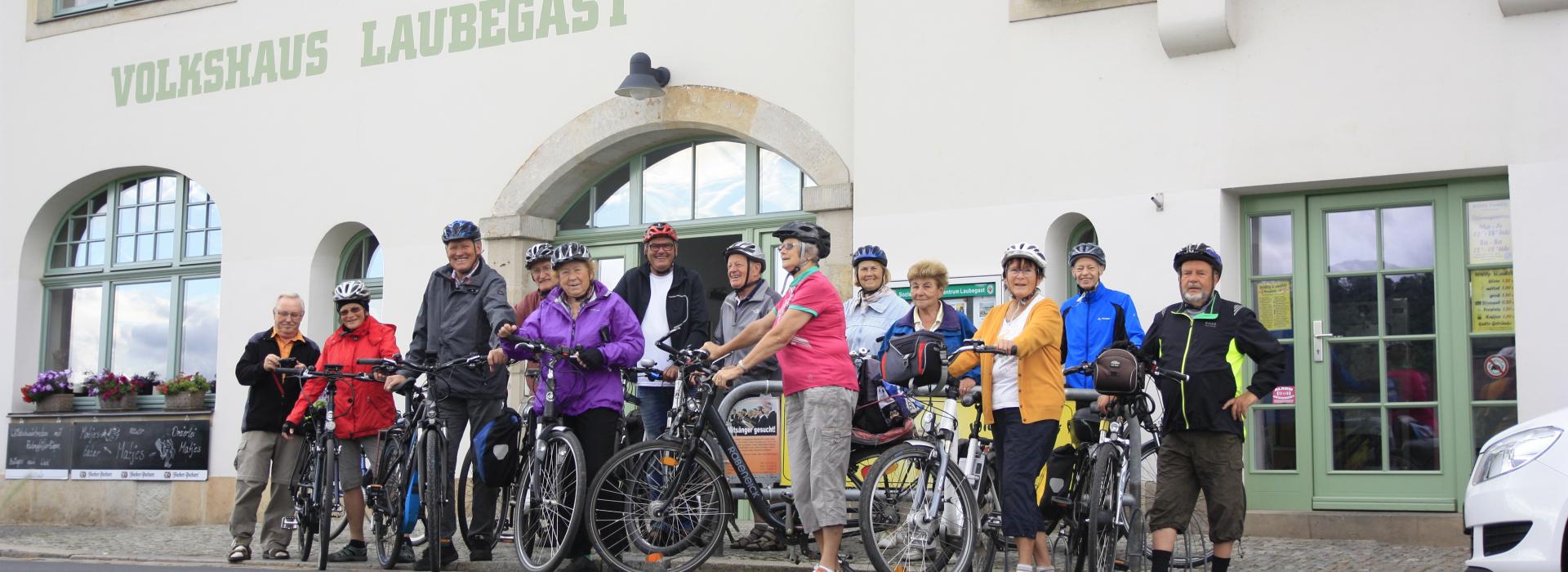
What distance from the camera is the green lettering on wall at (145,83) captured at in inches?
568

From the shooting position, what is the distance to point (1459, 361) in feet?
28.5

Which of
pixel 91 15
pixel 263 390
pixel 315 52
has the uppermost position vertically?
pixel 91 15

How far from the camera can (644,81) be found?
11.3m

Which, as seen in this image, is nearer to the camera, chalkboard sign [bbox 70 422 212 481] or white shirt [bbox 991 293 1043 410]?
white shirt [bbox 991 293 1043 410]

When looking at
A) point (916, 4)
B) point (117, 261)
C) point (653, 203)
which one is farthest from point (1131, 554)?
point (117, 261)

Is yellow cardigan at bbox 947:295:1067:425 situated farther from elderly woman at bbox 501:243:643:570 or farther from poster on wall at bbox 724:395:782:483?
poster on wall at bbox 724:395:782:483

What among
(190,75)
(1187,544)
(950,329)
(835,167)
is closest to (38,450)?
(190,75)

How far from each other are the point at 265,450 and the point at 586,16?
15.0 ft

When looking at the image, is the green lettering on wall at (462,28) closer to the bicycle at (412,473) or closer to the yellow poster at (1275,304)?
the bicycle at (412,473)

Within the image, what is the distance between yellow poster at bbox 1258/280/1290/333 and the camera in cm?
925

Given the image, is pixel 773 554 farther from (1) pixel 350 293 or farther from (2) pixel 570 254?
(1) pixel 350 293

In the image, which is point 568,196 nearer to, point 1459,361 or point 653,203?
point 653,203

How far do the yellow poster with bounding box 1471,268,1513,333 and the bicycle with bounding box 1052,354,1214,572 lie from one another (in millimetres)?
2739

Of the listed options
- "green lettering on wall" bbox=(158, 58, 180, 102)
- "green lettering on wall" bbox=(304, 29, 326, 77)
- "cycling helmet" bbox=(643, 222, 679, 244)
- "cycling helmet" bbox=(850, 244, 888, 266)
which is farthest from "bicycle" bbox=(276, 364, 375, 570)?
"green lettering on wall" bbox=(158, 58, 180, 102)
